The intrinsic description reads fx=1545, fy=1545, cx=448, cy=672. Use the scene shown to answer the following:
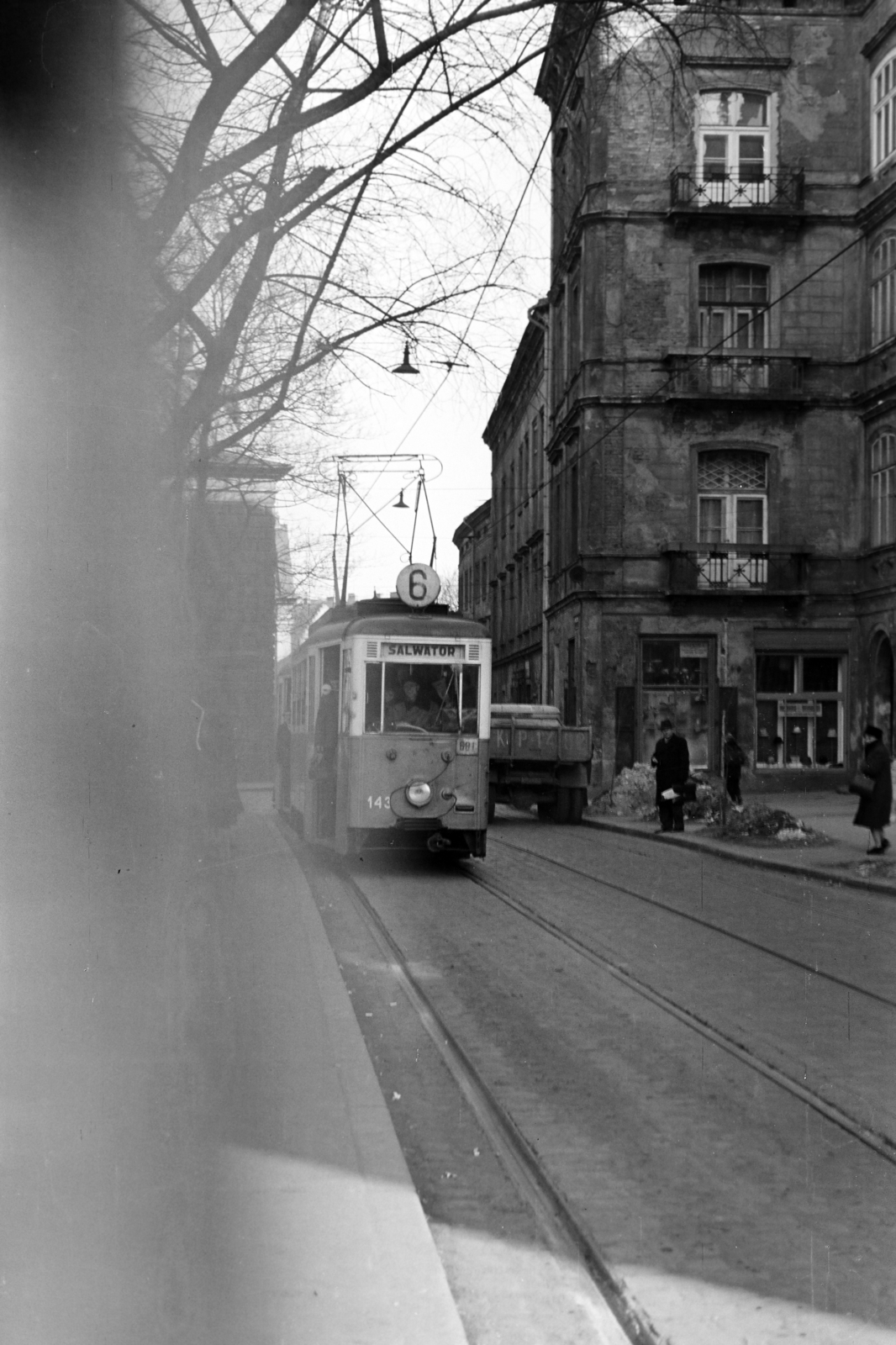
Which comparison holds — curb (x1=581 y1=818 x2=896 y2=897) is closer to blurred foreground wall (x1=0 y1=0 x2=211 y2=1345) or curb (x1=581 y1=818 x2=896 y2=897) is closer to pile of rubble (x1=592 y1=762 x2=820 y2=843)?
pile of rubble (x1=592 y1=762 x2=820 y2=843)

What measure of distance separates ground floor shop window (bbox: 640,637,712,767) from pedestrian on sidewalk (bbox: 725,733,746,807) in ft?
23.9

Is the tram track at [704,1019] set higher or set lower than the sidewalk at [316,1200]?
lower

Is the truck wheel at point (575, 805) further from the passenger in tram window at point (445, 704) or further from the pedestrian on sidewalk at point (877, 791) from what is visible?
the passenger in tram window at point (445, 704)

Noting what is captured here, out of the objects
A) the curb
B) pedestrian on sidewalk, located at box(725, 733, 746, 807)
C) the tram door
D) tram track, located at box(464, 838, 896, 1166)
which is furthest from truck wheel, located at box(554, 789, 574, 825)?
tram track, located at box(464, 838, 896, 1166)

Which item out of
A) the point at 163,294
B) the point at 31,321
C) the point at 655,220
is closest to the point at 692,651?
the point at 655,220

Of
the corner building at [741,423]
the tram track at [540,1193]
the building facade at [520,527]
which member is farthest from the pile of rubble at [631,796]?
the tram track at [540,1193]

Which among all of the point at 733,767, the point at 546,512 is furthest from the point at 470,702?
the point at 546,512

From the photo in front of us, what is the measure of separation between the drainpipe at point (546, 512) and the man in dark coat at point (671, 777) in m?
16.3

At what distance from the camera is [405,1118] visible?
5.98 meters

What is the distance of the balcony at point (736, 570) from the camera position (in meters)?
34.2

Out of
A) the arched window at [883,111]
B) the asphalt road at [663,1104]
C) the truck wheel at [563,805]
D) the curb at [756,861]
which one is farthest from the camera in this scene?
the arched window at [883,111]

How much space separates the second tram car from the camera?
16250 mm

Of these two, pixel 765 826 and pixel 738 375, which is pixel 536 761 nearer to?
pixel 765 826

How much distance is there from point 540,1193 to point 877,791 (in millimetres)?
14079
